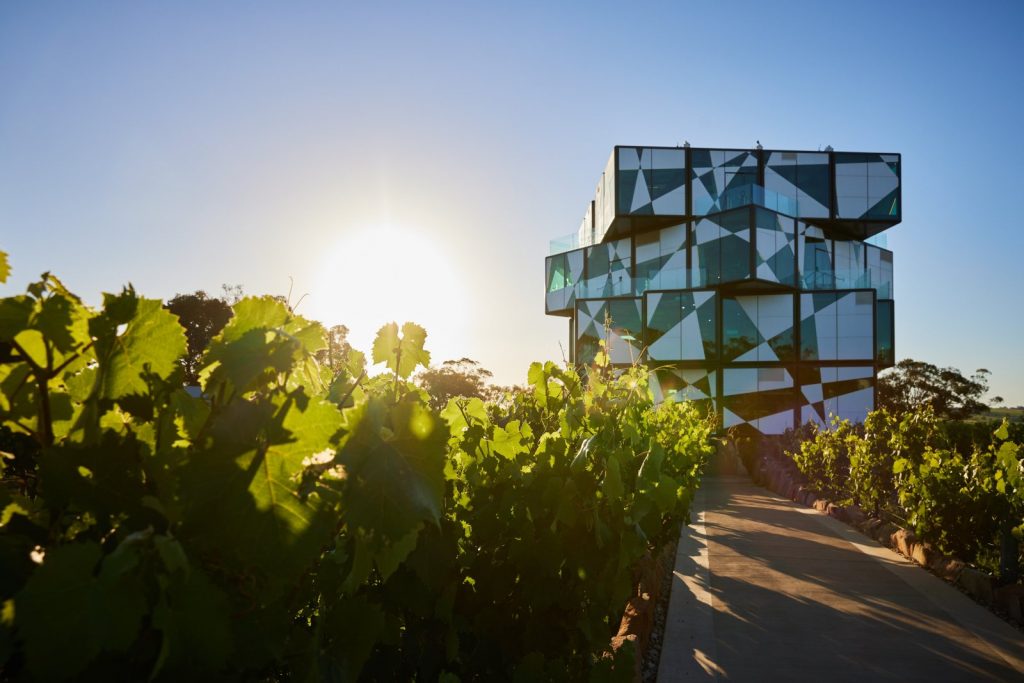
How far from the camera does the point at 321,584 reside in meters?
1.28

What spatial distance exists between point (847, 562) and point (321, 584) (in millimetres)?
8050

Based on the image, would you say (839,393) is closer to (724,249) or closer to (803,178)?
(724,249)

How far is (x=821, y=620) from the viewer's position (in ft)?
18.6

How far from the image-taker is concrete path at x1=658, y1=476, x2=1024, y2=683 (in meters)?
4.60

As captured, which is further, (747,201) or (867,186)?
(867,186)

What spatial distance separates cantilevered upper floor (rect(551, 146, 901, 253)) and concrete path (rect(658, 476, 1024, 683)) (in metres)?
25.1

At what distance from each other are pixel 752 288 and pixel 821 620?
88.5 feet

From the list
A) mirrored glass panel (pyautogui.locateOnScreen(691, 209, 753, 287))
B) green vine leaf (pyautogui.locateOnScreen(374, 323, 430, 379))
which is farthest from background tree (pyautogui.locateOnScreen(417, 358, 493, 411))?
mirrored glass panel (pyautogui.locateOnScreen(691, 209, 753, 287))

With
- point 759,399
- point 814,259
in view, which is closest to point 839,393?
point 759,399

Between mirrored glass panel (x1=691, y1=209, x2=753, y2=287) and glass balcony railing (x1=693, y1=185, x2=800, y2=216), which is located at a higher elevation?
glass balcony railing (x1=693, y1=185, x2=800, y2=216)

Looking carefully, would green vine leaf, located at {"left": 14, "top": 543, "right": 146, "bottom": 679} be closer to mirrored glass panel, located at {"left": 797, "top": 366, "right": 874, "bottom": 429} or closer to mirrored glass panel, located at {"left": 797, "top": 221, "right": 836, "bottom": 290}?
mirrored glass panel, located at {"left": 797, "top": 366, "right": 874, "bottom": 429}

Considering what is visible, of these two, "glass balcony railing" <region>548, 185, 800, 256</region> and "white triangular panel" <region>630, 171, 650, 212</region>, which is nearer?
"glass balcony railing" <region>548, 185, 800, 256</region>

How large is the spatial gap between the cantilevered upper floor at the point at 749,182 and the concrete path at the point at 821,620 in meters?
25.1

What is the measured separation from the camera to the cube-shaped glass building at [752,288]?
30.2 metres
